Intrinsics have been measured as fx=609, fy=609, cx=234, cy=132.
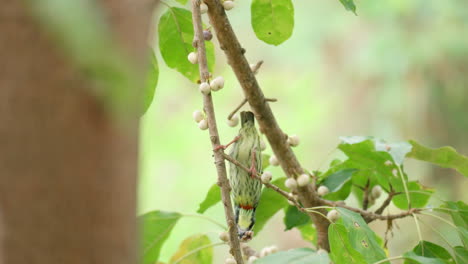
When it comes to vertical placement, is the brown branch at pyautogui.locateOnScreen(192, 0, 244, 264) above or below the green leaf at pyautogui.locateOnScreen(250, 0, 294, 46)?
below

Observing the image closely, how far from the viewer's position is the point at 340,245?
124cm

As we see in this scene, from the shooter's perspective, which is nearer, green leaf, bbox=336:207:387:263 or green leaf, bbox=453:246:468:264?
green leaf, bbox=336:207:387:263

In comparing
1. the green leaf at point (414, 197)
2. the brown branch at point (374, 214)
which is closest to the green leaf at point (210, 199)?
the brown branch at point (374, 214)

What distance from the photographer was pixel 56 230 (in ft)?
1.52

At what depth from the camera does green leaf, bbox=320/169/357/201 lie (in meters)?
1.50

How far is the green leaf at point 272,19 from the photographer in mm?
1500

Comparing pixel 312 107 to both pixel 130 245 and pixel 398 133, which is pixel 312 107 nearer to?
pixel 398 133

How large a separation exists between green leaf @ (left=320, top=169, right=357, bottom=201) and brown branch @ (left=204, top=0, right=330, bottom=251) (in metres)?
0.04

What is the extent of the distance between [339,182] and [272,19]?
0.44 meters

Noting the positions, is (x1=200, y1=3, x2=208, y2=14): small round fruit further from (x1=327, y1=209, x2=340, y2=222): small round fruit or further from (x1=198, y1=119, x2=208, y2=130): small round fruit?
(x1=327, y1=209, x2=340, y2=222): small round fruit

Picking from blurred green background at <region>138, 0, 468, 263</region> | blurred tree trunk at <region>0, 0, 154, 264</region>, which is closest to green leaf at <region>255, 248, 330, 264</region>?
blurred tree trunk at <region>0, 0, 154, 264</region>

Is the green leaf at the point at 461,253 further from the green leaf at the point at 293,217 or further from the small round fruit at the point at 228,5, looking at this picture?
the small round fruit at the point at 228,5

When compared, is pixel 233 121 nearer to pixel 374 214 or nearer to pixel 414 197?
pixel 374 214

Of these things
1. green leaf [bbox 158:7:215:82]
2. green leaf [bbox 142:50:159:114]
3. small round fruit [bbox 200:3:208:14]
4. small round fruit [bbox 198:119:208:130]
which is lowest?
small round fruit [bbox 198:119:208:130]
